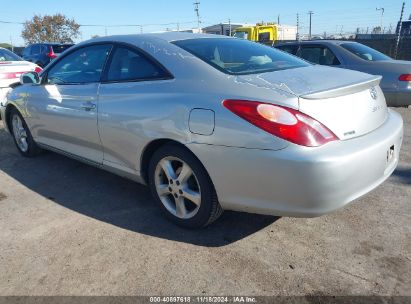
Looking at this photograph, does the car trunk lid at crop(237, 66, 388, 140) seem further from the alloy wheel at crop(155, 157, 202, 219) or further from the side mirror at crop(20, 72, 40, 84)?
the side mirror at crop(20, 72, 40, 84)

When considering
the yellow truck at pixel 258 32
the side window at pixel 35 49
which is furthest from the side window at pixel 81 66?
the yellow truck at pixel 258 32

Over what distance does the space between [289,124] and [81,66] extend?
2.45 m

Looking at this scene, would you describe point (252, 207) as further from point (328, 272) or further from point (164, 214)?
point (164, 214)

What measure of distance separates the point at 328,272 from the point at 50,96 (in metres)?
3.24

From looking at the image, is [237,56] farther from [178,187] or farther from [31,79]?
[31,79]

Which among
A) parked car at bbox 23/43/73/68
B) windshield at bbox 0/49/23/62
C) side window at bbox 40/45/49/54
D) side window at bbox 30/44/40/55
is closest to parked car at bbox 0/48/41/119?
windshield at bbox 0/49/23/62

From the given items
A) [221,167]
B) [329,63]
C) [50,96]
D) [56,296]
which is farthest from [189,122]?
[329,63]

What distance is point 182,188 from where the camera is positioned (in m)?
2.96

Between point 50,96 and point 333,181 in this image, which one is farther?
point 50,96

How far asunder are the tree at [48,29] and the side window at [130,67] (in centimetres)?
4671

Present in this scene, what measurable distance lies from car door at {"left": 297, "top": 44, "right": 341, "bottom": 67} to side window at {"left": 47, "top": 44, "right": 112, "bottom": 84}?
4.80 meters

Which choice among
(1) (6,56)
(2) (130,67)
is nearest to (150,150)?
(2) (130,67)

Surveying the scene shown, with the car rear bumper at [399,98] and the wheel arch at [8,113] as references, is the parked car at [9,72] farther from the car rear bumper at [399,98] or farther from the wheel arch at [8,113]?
the car rear bumper at [399,98]

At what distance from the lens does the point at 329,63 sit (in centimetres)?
718
